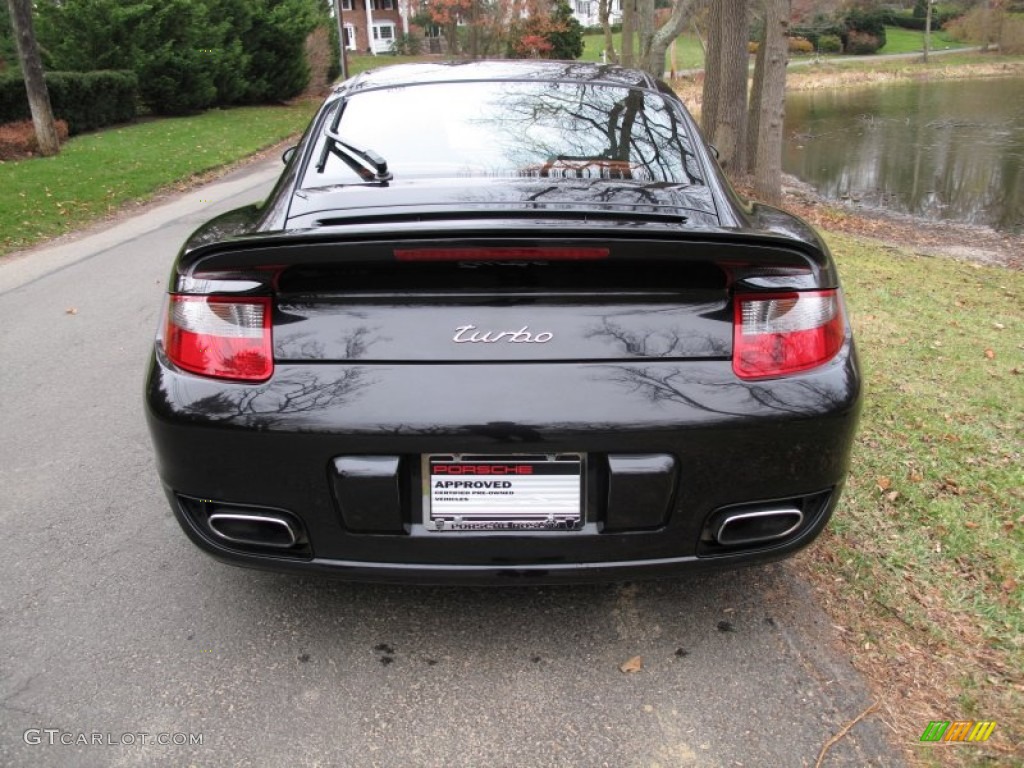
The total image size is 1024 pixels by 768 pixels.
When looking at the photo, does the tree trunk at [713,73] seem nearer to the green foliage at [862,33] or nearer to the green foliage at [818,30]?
the green foliage at [818,30]

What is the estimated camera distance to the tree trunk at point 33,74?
13734 mm

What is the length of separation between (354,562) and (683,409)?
0.98 metres

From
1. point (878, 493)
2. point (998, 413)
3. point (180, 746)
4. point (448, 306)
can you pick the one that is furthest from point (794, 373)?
point (998, 413)

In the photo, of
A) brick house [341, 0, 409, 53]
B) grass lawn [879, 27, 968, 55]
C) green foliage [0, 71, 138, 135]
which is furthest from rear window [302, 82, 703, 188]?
grass lawn [879, 27, 968, 55]

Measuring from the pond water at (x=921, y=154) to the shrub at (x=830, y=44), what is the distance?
3586 centimetres

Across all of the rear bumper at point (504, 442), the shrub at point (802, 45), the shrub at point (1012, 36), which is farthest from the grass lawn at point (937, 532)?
the shrub at point (802, 45)

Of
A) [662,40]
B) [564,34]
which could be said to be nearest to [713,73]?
[662,40]

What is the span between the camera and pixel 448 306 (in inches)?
84.0

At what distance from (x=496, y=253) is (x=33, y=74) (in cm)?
1520

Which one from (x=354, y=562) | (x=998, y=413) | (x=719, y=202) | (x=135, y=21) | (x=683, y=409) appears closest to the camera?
(x=683, y=409)

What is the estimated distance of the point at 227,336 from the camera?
2.19m

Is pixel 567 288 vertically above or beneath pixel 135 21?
beneath

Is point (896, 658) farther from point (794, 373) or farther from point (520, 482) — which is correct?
point (520, 482)

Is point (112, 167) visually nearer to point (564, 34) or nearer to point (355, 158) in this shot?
→ point (355, 158)
